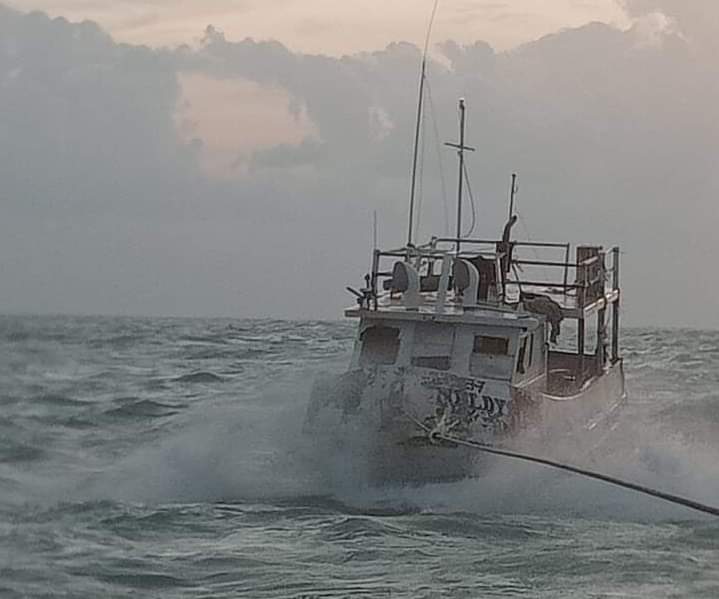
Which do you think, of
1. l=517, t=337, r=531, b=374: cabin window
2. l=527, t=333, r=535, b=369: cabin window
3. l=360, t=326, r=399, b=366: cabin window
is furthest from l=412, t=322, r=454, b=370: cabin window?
l=527, t=333, r=535, b=369: cabin window

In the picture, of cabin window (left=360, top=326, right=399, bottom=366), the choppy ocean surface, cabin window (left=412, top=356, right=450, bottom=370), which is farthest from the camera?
cabin window (left=360, top=326, right=399, bottom=366)

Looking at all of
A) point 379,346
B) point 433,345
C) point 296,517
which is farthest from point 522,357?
point 296,517

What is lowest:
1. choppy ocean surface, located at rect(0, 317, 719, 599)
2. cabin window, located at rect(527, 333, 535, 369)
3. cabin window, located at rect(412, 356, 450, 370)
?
choppy ocean surface, located at rect(0, 317, 719, 599)

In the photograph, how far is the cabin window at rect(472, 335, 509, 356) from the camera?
20920 millimetres

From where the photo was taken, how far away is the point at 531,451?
20391 millimetres

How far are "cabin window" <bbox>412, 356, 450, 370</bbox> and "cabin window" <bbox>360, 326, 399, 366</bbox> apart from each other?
0.36 m

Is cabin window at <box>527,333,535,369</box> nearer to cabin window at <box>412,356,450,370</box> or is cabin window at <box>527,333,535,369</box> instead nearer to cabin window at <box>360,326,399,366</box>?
cabin window at <box>412,356,450,370</box>

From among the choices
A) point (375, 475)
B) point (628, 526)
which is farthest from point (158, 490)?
point (628, 526)

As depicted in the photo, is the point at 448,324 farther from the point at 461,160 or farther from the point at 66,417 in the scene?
the point at 66,417

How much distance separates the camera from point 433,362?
2084cm

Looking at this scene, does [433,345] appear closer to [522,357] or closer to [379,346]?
[379,346]

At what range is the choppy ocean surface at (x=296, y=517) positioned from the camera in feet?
50.5

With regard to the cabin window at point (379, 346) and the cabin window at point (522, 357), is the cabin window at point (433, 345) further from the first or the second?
the cabin window at point (522, 357)

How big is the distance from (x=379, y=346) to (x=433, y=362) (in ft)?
2.87
